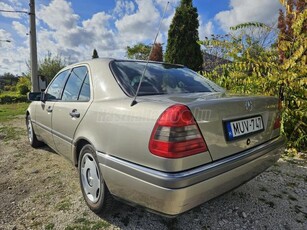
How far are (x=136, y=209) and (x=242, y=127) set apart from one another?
129cm

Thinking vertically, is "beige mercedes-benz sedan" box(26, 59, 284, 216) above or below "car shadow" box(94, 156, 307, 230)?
above

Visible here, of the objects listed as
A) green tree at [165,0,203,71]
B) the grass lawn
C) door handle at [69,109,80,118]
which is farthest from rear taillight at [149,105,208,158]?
green tree at [165,0,203,71]

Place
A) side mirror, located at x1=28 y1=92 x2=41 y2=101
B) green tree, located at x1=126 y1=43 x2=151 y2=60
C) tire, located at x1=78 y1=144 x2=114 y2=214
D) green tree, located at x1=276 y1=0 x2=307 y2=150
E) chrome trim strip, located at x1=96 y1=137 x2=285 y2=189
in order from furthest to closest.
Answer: green tree, located at x1=126 y1=43 x2=151 y2=60 → green tree, located at x1=276 y1=0 x2=307 y2=150 → side mirror, located at x1=28 y1=92 x2=41 y2=101 → tire, located at x1=78 y1=144 x2=114 y2=214 → chrome trim strip, located at x1=96 y1=137 x2=285 y2=189

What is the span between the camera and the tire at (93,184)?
209cm

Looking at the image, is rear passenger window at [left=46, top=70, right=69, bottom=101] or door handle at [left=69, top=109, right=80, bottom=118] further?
rear passenger window at [left=46, top=70, right=69, bottom=101]

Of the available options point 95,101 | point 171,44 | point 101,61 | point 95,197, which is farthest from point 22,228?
point 171,44

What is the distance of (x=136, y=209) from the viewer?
7.68ft

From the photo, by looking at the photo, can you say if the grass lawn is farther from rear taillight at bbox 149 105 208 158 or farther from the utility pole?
rear taillight at bbox 149 105 208 158

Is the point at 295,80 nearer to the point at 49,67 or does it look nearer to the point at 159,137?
the point at 159,137

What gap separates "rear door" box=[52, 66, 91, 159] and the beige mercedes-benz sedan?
0.01 meters

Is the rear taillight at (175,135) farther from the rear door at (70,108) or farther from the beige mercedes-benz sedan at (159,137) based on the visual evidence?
the rear door at (70,108)

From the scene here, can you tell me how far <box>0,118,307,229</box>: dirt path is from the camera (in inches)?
83.6

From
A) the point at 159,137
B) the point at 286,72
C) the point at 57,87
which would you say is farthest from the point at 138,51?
the point at 159,137

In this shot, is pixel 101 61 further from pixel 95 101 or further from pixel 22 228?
pixel 22 228
